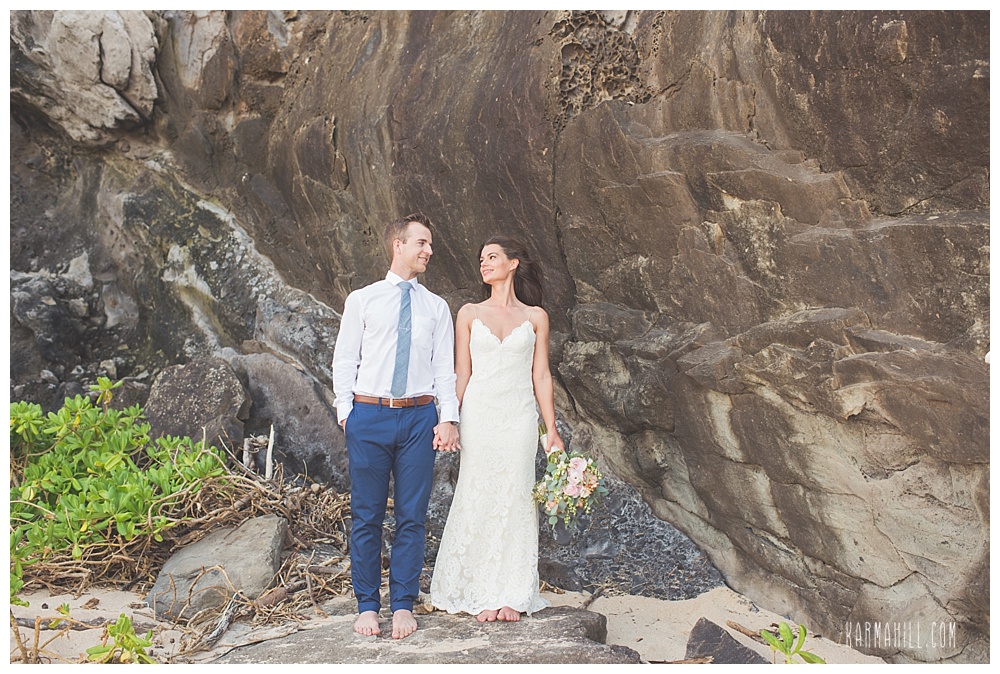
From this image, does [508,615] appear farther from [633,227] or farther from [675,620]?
[633,227]

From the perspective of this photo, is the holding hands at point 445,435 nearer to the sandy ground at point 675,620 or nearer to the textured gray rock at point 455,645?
the textured gray rock at point 455,645

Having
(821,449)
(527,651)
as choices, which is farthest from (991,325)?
(527,651)

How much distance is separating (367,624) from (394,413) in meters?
0.96

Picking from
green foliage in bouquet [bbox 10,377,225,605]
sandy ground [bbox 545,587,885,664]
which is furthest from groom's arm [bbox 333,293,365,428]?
sandy ground [bbox 545,587,885,664]

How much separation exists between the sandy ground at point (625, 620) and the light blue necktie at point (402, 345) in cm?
111

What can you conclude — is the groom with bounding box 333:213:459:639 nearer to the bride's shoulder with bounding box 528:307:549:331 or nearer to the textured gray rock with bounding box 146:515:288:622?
the bride's shoulder with bounding box 528:307:549:331

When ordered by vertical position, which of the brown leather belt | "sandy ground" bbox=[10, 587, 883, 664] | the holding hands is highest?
the brown leather belt

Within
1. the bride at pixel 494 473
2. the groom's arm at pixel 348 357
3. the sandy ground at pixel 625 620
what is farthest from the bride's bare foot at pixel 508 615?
the groom's arm at pixel 348 357

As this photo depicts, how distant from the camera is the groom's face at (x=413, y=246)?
13.2 feet

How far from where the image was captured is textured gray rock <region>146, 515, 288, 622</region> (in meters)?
4.36

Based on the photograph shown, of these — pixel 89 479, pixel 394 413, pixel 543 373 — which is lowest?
pixel 89 479

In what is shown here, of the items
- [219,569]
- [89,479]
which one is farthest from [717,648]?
[89,479]

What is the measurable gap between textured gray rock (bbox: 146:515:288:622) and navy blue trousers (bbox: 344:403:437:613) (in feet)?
2.64

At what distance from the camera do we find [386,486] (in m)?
3.98
